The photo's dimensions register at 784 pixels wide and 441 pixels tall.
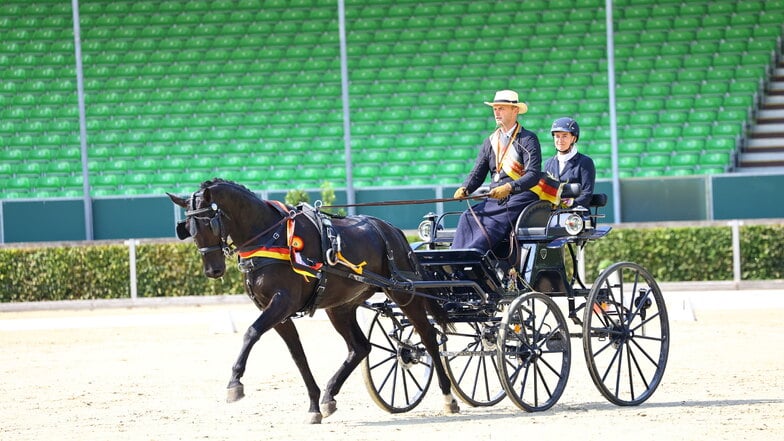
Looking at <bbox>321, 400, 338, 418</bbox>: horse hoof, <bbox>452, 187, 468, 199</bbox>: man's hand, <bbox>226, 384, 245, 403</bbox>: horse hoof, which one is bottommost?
<bbox>321, 400, 338, 418</bbox>: horse hoof

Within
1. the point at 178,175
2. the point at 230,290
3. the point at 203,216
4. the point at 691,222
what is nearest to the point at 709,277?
the point at 691,222

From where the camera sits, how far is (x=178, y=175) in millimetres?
26375

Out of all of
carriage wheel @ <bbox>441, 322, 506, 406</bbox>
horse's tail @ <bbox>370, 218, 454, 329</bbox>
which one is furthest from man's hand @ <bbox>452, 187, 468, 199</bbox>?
carriage wheel @ <bbox>441, 322, 506, 406</bbox>

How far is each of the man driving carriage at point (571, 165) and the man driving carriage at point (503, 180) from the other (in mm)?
488

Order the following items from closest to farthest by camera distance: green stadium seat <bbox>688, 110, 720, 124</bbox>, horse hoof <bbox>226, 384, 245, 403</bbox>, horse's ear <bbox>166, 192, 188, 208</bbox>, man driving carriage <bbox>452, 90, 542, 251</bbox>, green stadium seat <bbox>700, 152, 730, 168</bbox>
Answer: horse hoof <bbox>226, 384, 245, 403</bbox> → horse's ear <bbox>166, 192, 188, 208</bbox> → man driving carriage <bbox>452, 90, 542, 251</bbox> → green stadium seat <bbox>700, 152, 730, 168</bbox> → green stadium seat <bbox>688, 110, 720, 124</bbox>

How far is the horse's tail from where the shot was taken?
29.9ft

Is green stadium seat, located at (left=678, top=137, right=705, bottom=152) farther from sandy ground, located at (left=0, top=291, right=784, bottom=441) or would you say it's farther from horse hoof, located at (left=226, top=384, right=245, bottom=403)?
horse hoof, located at (left=226, top=384, right=245, bottom=403)

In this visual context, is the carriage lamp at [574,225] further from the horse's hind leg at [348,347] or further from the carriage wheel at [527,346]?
the horse's hind leg at [348,347]

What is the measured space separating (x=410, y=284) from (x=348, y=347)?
64 cm

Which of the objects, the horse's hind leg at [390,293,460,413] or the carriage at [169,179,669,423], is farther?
the horse's hind leg at [390,293,460,413]

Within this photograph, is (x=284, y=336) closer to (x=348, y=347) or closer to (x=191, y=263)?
(x=348, y=347)

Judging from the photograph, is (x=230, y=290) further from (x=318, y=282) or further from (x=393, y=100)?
(x=318, y=282)

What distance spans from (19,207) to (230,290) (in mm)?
4739

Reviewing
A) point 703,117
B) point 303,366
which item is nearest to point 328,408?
point 303,366
